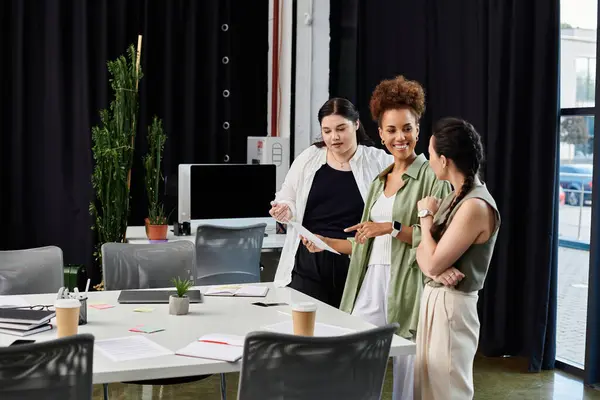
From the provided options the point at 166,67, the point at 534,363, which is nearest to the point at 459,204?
the point at 534,363

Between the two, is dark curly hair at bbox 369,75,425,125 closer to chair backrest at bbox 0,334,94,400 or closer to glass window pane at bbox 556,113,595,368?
glass window pane at bbox 556,113,595,368

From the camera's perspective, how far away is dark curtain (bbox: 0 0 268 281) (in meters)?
6.15

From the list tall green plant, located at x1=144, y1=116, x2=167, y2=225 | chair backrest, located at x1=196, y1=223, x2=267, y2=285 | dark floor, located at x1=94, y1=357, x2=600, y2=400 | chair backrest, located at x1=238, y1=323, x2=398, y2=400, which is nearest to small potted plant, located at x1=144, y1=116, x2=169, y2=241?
tall green plant, located at x1=144, y1=116, x2=167, y2=225

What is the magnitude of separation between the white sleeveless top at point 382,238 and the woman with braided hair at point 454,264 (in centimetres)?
49

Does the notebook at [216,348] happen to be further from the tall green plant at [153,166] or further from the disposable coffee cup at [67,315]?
the tall green plant at [153,166]

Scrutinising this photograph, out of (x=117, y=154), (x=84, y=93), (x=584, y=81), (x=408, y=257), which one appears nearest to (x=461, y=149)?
(x=408, y=257)

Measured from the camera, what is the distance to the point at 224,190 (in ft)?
19.3

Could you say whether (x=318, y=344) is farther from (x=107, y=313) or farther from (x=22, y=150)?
(x=22, y=150)

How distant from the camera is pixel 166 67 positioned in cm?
653

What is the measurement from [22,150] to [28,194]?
333 mm

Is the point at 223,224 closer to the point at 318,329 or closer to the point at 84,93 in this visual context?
the point at 84,93

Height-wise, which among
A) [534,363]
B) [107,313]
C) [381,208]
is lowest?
[534,363]

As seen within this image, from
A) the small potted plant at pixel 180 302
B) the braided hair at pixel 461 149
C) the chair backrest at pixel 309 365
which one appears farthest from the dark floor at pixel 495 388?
the chair backrest at pixel 309 365

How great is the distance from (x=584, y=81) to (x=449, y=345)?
2885 millimetres
